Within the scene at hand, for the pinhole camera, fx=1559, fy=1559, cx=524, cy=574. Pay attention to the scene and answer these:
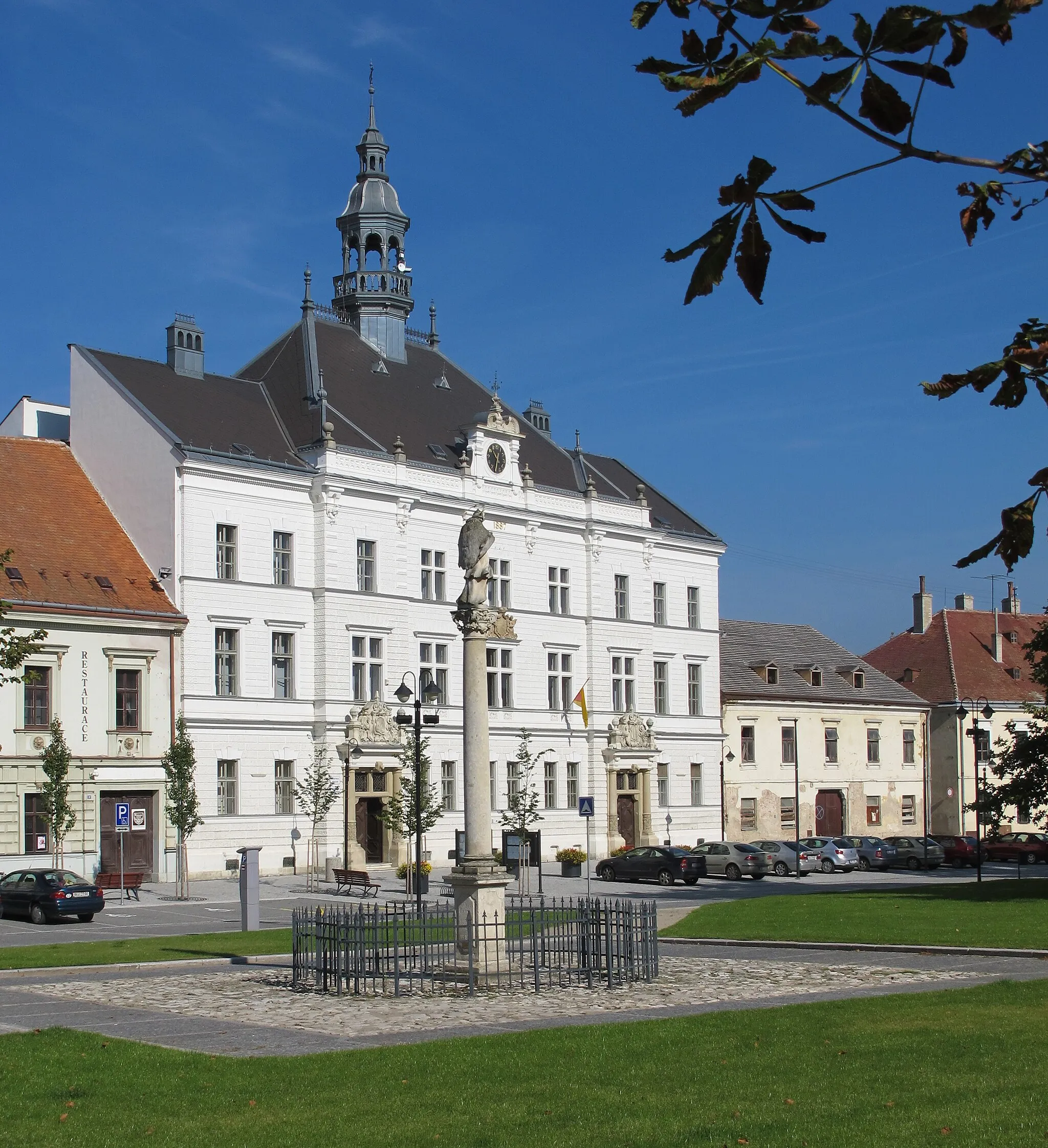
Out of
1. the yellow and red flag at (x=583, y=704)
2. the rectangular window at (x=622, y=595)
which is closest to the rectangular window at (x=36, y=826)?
the yellow and red flag at (x=583, y=704)

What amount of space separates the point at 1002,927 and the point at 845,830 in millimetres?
46425

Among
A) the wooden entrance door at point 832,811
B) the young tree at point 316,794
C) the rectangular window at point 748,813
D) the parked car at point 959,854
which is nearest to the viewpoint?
the young tree at point 316,794

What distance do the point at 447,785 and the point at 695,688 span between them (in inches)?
576

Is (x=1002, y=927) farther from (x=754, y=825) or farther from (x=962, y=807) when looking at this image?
(x=962, y=807)

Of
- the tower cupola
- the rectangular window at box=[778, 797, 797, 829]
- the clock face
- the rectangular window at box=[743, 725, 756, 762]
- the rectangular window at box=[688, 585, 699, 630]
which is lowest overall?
the rectangular window at box=[778, 797, 797, 829]

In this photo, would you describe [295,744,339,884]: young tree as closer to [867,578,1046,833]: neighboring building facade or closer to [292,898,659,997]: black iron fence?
[292,898,659,997]: black iron fence

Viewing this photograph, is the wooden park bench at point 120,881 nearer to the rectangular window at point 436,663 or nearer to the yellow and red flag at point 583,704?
the rectangular window at point 436,663

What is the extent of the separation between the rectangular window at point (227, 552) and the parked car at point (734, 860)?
18.4 m

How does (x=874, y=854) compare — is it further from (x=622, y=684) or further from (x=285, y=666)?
(x=285, y=666)

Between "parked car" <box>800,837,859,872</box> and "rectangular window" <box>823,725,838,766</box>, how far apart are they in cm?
1554

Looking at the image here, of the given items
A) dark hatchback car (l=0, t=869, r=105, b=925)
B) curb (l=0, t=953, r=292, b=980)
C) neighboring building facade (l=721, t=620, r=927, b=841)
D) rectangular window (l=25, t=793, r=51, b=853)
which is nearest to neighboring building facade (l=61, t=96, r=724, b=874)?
neighboring building facade (l=721, t=620, r=927, b=841)

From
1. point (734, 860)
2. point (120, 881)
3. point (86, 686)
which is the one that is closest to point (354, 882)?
point (120, 881)

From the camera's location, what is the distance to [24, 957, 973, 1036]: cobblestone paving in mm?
18141

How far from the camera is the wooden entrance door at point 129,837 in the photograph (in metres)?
46.6
